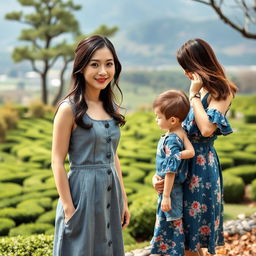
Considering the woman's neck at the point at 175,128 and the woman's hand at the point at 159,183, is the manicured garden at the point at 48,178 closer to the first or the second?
the woman's hand at the point at 159,183

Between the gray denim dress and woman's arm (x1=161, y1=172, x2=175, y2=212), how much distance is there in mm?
384

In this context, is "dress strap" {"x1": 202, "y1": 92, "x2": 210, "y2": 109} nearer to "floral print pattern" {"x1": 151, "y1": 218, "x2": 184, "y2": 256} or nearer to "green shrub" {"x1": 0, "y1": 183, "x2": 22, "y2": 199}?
→ "floral print pattern" {"x1": 151, "y1": 218, "x2": 184, "y2": 256}

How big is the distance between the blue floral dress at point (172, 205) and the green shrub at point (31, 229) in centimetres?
242

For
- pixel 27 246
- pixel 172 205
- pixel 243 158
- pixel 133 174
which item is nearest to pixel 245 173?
pixel 243 158

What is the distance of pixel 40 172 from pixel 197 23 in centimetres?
12694

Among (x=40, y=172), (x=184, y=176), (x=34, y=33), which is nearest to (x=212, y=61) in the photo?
(x=184, y=176)

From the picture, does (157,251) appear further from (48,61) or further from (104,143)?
(48,61)

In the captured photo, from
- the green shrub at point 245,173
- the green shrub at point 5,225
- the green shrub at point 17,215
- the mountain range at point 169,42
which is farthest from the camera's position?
the mountain range at point 169,42

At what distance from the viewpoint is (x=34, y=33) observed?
19.7 m

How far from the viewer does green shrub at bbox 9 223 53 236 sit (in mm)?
4840

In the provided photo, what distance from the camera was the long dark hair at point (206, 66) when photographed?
2.62 m

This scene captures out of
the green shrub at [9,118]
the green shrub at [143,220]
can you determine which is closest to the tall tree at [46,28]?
the green shrub at [9,118]

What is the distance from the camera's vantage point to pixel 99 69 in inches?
89.0

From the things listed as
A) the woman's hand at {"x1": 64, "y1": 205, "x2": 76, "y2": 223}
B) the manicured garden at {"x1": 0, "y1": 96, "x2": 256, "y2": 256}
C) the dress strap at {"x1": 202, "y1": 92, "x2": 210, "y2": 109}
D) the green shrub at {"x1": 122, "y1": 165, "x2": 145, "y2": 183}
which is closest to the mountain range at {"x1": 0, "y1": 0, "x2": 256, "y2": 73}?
the manicured garden at {"x1": 0, "y1": 96, "x2": 256, "y2": 256}
